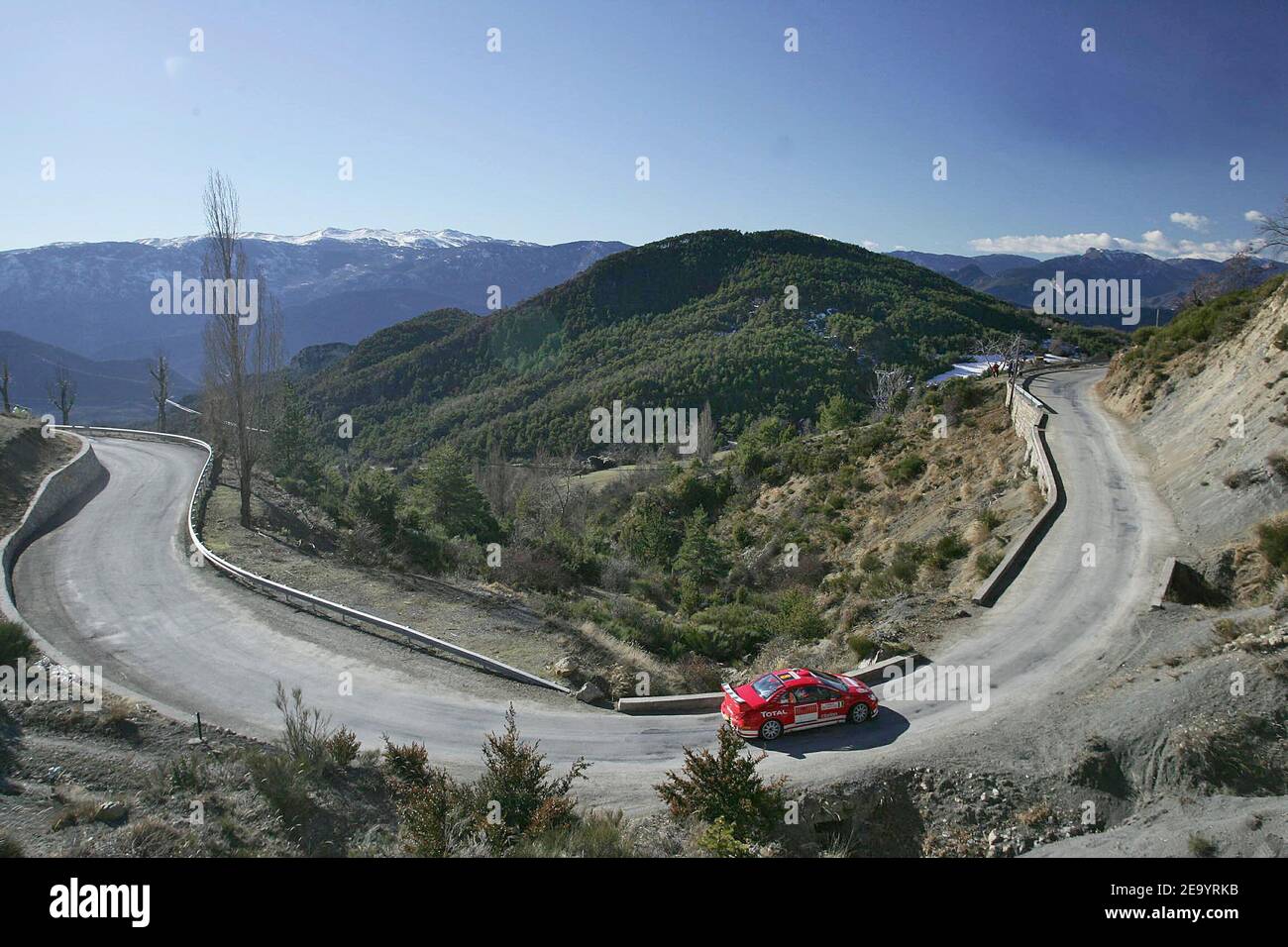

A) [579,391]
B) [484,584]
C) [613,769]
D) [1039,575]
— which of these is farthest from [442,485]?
[579,391]

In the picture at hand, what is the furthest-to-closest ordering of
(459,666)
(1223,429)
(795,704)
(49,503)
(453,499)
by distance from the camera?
(453,499)
(49,503)
(1223,429)
(459,666)
(795,704)

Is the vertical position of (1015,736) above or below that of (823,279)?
below

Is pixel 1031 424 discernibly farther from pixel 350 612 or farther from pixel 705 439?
pixel 705 439

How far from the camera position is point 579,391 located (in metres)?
79.8

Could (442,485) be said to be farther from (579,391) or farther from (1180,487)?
(579,391)

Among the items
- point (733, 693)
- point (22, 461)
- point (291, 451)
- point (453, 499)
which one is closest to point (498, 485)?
point (291, 451)

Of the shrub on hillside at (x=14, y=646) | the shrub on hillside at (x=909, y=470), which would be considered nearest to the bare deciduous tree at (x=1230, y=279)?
the shrub on hillside at (x=909, y=470)

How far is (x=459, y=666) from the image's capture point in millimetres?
14898

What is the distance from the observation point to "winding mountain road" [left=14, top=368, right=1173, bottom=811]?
11461 millimetres

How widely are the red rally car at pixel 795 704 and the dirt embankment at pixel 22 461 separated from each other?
22.1 m

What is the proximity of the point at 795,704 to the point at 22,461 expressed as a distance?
29.9 metres

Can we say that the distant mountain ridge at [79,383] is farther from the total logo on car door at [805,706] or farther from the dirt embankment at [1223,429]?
the dirt embankment at [1223,429]

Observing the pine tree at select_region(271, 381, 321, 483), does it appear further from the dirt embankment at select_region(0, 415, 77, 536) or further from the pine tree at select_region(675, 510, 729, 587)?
the pine tree at select_region(675, 510, 729, 587)
